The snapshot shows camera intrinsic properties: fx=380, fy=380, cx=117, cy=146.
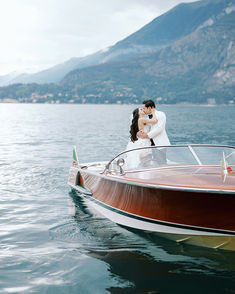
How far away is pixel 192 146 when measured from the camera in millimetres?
6062

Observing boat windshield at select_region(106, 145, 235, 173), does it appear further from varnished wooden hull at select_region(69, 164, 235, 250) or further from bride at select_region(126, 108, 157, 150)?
bride at select_region(126, 108, 157, 150)

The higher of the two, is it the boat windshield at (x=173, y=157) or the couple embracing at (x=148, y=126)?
the couple embracing at (x=148, y=126)

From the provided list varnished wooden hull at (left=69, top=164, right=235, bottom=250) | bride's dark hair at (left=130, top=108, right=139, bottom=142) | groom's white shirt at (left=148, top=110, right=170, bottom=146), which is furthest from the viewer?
bride's dark hair at (left=130, top=108, right=139, bottom=142)

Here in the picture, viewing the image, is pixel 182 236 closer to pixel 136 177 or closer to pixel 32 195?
pixel 136 177

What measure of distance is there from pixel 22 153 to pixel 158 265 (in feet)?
43.1

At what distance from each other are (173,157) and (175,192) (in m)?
1.28

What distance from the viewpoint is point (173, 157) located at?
19.7ft

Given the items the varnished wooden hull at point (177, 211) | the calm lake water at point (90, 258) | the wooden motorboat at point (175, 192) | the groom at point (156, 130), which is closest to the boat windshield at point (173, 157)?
the wooden motorboat at point (175, 192)

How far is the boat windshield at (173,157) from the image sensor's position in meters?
5.93

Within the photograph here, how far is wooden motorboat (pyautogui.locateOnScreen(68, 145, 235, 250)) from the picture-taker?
4.67m

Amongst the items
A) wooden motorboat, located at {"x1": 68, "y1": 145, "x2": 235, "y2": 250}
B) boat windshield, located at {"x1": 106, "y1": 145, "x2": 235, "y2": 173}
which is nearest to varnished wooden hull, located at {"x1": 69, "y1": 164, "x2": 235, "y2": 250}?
wooden motorboat, located at {"x1": 68, "y1": 145, "x2": 235, "y2": 250}

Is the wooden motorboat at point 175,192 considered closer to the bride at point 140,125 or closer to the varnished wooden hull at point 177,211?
the varnished wooden hull at point 177,211

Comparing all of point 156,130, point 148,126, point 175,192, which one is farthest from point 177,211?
point 148,126

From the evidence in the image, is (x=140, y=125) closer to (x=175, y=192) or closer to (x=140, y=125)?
(x=140, y=125)
